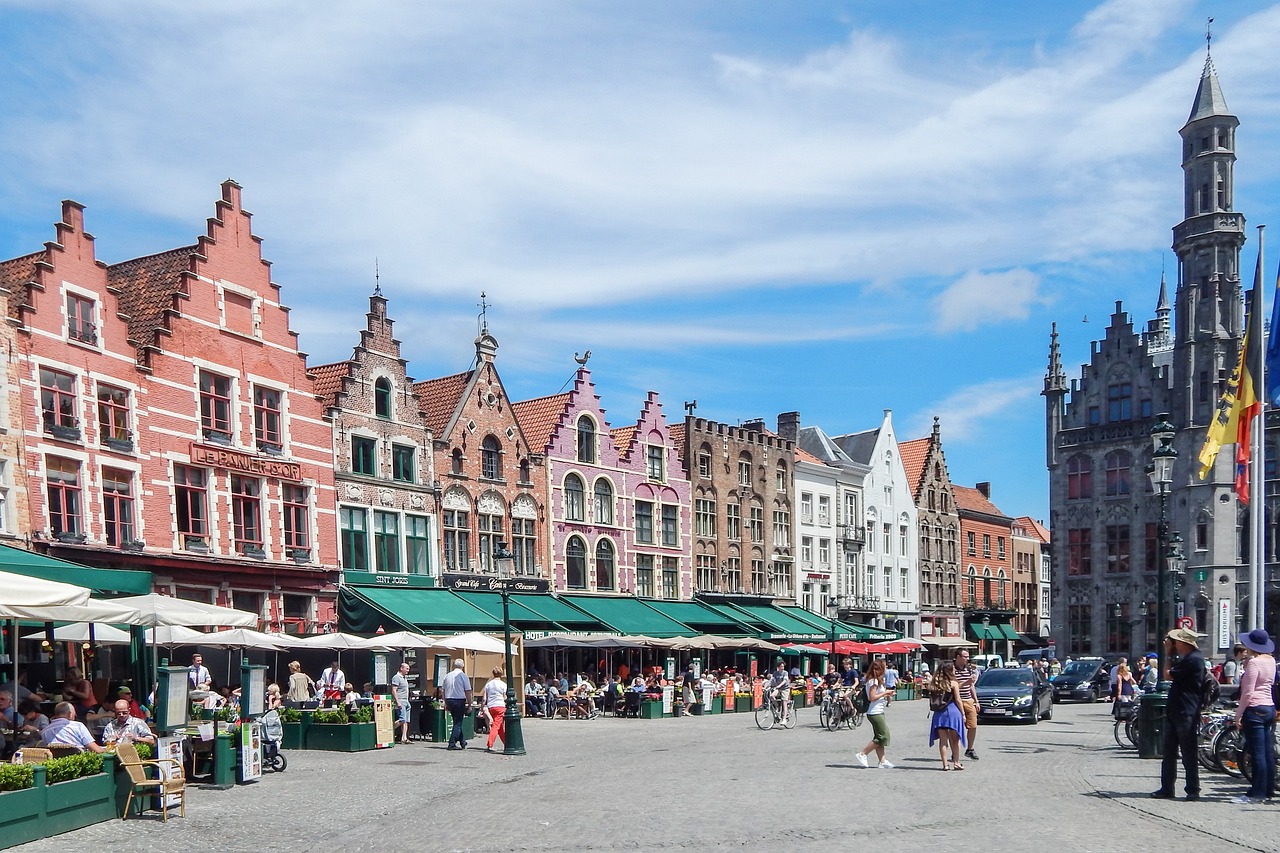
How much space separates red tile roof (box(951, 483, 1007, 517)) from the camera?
76625 millimetres

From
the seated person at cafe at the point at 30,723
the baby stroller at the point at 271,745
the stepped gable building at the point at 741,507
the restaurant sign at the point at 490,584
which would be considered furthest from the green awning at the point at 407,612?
the seated person at cafe at the point at 30,723

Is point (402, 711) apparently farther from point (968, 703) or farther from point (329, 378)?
point (329, 378)

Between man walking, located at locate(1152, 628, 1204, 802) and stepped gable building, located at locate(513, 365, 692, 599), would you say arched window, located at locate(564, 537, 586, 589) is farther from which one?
man walking, located at locate(1152, 628, 1204, 802)

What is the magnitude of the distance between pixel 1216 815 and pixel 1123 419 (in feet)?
177

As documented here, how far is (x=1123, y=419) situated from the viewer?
63969 millimetres

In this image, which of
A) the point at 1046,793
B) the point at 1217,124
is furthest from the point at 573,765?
the point at 1217,124

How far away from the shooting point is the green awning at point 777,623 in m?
50.8

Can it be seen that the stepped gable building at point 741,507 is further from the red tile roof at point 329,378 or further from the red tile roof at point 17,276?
the red tile roof at point 17,276

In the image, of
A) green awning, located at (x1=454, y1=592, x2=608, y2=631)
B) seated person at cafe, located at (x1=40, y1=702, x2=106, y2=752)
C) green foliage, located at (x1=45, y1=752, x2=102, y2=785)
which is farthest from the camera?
green awning, located at (x1=454, y1=592, x2=608, y2=631)

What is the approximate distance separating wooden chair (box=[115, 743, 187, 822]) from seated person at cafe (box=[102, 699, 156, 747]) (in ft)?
3.88

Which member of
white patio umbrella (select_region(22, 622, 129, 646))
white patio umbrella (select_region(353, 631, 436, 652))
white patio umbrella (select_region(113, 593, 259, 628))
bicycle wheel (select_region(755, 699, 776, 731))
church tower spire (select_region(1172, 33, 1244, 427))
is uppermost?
church tower spire (select_region(1172, 33, 1244, 427))

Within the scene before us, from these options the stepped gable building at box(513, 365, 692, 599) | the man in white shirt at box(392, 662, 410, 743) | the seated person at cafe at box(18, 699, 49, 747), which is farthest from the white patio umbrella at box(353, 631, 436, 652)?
the stepped gable building at box(513, 365, 692, 599)

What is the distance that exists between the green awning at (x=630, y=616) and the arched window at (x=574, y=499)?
118 inches

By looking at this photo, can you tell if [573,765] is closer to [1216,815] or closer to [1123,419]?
[1216,815]
